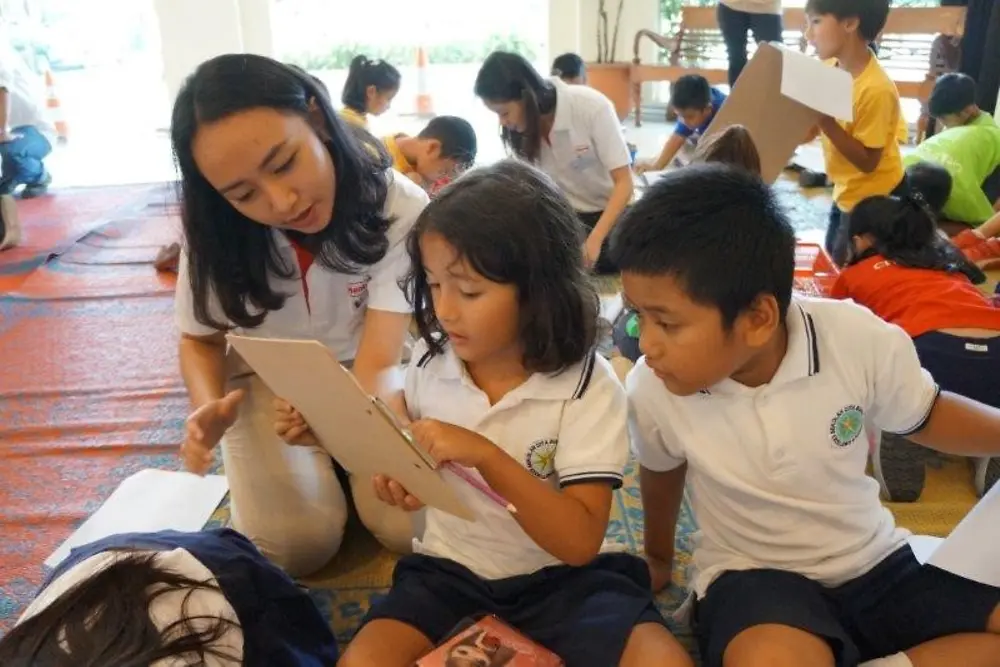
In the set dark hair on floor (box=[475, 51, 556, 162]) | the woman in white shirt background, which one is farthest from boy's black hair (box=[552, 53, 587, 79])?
dark hair on floor (box=[475, 51, 556, 162])

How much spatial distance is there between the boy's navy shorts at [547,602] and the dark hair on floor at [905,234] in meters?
0.95

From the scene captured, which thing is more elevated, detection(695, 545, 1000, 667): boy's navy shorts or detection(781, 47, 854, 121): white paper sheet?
detection(781, 47, 854, 121): white paper sheet

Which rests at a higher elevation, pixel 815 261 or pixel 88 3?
pixel 88 3

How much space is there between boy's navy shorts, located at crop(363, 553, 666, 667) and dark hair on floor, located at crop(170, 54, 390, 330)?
473mm

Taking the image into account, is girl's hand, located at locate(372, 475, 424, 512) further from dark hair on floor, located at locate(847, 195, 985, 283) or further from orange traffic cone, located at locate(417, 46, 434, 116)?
orange traffic cone, located at locate(417, 46, 434, 116)

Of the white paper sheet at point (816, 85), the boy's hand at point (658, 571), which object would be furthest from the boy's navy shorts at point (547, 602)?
the white paper sheet at point (816, 85)

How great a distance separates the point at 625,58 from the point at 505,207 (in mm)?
4771

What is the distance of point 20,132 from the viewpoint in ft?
12.1

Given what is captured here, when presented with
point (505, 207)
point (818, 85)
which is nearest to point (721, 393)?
point (505, 207)

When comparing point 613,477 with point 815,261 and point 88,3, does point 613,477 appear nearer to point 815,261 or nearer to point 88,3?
point 815,261

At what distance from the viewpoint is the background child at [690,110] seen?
2.71 m

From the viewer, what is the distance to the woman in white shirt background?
2.09 m

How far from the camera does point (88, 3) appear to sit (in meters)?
5.74

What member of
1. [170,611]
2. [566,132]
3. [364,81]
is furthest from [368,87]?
[170,611]
